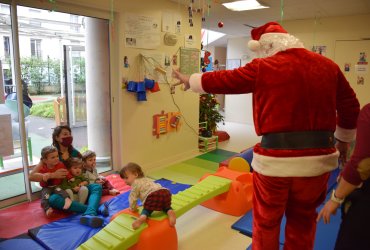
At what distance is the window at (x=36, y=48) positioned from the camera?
11.3ft

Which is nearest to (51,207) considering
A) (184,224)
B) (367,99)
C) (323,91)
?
(184,224)

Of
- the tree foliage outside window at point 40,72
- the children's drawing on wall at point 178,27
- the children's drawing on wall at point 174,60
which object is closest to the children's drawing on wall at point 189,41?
the children's drawing on wall at point 178,27

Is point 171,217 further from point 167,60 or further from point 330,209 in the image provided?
point 167,60

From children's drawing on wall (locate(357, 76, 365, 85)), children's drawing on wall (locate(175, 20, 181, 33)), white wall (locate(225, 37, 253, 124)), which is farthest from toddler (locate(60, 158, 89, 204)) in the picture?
white wall (locate(225, 37, 253, 124))

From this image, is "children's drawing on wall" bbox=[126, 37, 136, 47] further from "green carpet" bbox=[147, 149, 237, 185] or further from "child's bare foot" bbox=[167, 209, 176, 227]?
"child's bare foot" bbox=[167, 209, 176, 227]

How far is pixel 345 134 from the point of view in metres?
1.59

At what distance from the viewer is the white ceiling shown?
4297 millimetres

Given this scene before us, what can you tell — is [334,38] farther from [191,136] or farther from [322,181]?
[322,181]

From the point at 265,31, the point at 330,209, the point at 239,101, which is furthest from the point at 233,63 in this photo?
the point at 330,209

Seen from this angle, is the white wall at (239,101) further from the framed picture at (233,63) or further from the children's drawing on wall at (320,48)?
the children's drawing on wall at (320,48)

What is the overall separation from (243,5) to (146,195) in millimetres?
3402

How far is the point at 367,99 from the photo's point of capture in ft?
17.3

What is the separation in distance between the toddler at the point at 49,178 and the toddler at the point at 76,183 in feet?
0.16

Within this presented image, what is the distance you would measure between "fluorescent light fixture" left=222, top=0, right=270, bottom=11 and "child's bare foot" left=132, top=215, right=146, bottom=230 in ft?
10.9
